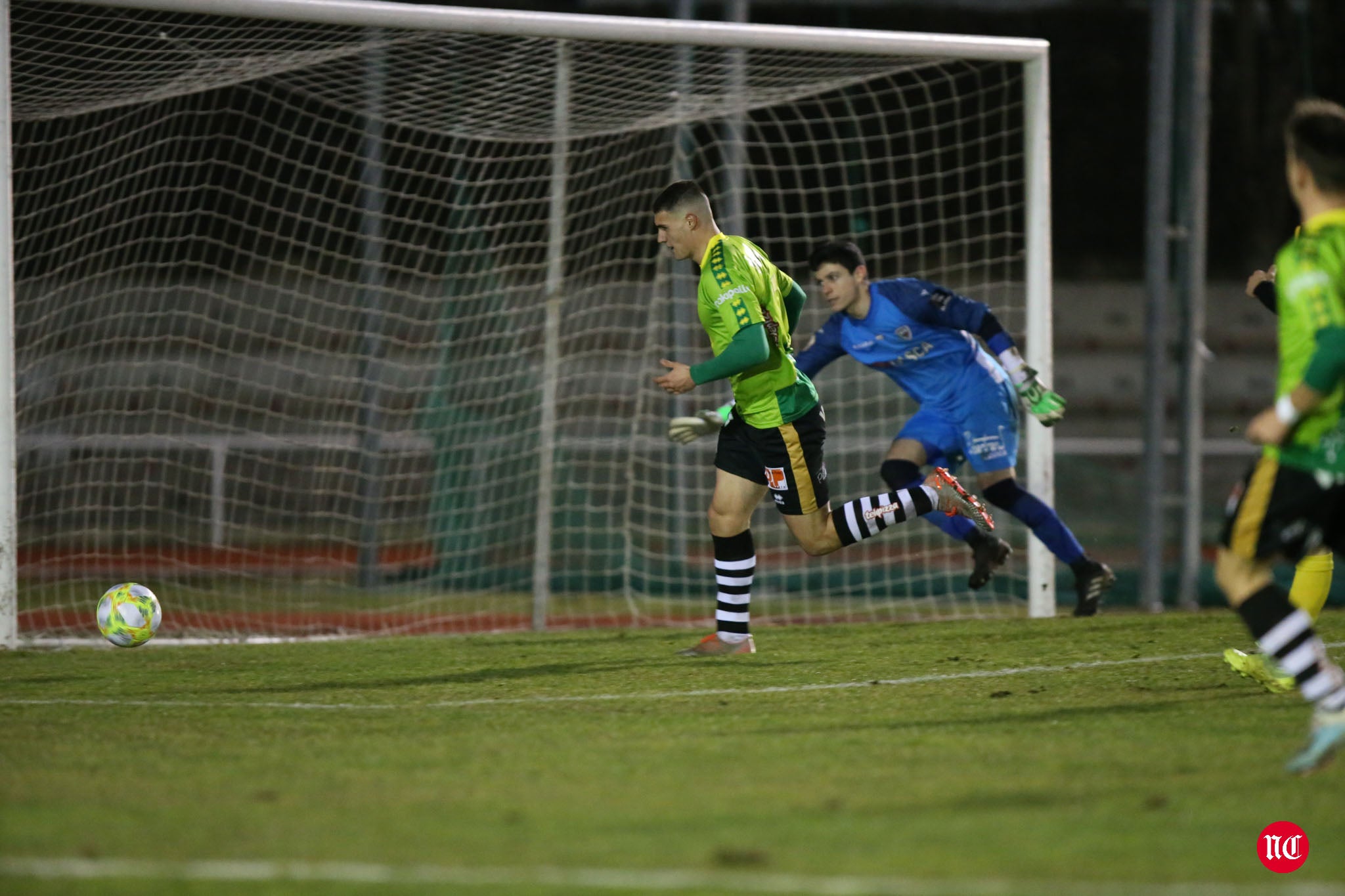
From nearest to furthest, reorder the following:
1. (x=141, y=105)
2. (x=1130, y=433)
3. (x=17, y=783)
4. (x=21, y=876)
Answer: (x=21, y=876)
(x=17, y=783)
(x=141, y=105)
(x=1130, y=433)

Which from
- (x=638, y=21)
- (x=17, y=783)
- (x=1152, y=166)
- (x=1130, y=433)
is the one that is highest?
(x=638, y=21)

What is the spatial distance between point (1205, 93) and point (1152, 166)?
880 mm

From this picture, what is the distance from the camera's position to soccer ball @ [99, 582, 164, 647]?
7.13 m

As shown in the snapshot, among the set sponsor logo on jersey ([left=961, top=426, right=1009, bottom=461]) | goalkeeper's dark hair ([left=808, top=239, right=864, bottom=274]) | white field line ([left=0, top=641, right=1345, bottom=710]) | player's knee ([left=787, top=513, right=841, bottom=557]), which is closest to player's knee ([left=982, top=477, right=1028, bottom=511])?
sponsor logo on jersey ([left=961, top=426, right=1009, bottom=461])

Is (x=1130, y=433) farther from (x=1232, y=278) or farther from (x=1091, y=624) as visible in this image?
(x=1091, y=624)

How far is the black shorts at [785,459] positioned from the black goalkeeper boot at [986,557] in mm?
1426

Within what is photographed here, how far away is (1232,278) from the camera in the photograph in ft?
78.3

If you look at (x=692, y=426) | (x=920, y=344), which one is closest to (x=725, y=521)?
(x=692, y=426)

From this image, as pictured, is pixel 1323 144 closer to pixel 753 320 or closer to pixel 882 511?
pixel 753 320

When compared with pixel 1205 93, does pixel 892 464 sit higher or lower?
lower

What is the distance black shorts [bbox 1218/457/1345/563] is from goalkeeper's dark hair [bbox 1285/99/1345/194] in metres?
0.78

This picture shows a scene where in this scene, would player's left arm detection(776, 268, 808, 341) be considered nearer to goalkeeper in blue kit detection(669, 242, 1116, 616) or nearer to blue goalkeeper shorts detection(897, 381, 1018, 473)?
goalkeeper in blue kit detection(669, 242, 1116, 616)

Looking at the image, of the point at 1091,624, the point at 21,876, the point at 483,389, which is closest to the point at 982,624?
the point at 1091,624

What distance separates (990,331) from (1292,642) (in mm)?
3750
